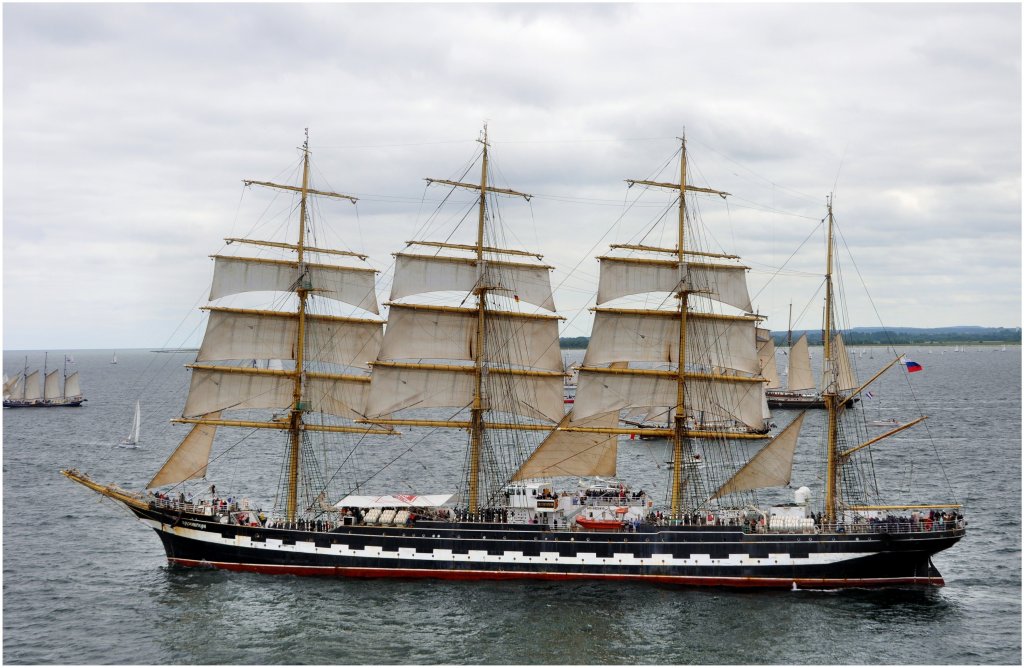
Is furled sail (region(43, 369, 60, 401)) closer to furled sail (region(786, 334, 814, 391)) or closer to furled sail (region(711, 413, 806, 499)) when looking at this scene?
furled sail (region(786, 334, 814, 391))

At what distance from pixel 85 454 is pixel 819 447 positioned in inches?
2782

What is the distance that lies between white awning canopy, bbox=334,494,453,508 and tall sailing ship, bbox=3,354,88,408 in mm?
105742

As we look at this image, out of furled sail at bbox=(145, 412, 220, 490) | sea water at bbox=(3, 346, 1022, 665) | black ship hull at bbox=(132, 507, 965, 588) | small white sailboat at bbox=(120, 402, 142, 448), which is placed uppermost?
small white sailboat at bbox=(120, 402, 142, 448)

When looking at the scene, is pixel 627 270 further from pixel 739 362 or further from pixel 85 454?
pixel 85 454

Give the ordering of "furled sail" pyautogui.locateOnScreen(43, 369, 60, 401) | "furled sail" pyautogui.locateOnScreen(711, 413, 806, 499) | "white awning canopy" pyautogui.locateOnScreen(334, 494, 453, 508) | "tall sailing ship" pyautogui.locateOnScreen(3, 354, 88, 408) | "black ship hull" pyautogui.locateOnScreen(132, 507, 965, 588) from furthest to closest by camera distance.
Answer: "furled sail" pyautogui.locateOnScreen(43, 369, 60, 401) < "tall sailing ship" pyautogui.locateOnScreen(3, 354, 88, 408) < "furled sail" pyautogui.locateOnScreen(711, 413, 806, 499) < "white awning canopy" pyautogui.locateOnScreen(334, 494, 453, 508) < "black ship hull" pyautogui.locateOnScreen(132, 507, 965, 588)

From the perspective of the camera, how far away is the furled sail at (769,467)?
167 feet

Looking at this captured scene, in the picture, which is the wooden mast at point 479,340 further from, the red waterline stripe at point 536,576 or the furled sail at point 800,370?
the furled sail at point 800,370

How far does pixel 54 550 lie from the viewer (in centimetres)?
5522

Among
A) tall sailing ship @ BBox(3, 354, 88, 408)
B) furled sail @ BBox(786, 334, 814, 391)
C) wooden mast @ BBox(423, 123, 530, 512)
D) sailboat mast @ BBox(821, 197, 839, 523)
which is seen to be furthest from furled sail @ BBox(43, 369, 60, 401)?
sailboat mast @ BBox(821, 197, 839, 523)

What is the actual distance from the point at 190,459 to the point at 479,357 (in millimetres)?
17230

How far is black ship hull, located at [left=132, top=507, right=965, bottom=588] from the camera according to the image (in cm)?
4838

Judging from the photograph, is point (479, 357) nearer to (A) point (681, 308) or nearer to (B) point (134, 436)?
(A) point (681, 308)

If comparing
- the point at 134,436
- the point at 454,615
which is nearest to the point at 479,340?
the point at 454,615

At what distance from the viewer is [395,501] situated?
51031 millimetres
